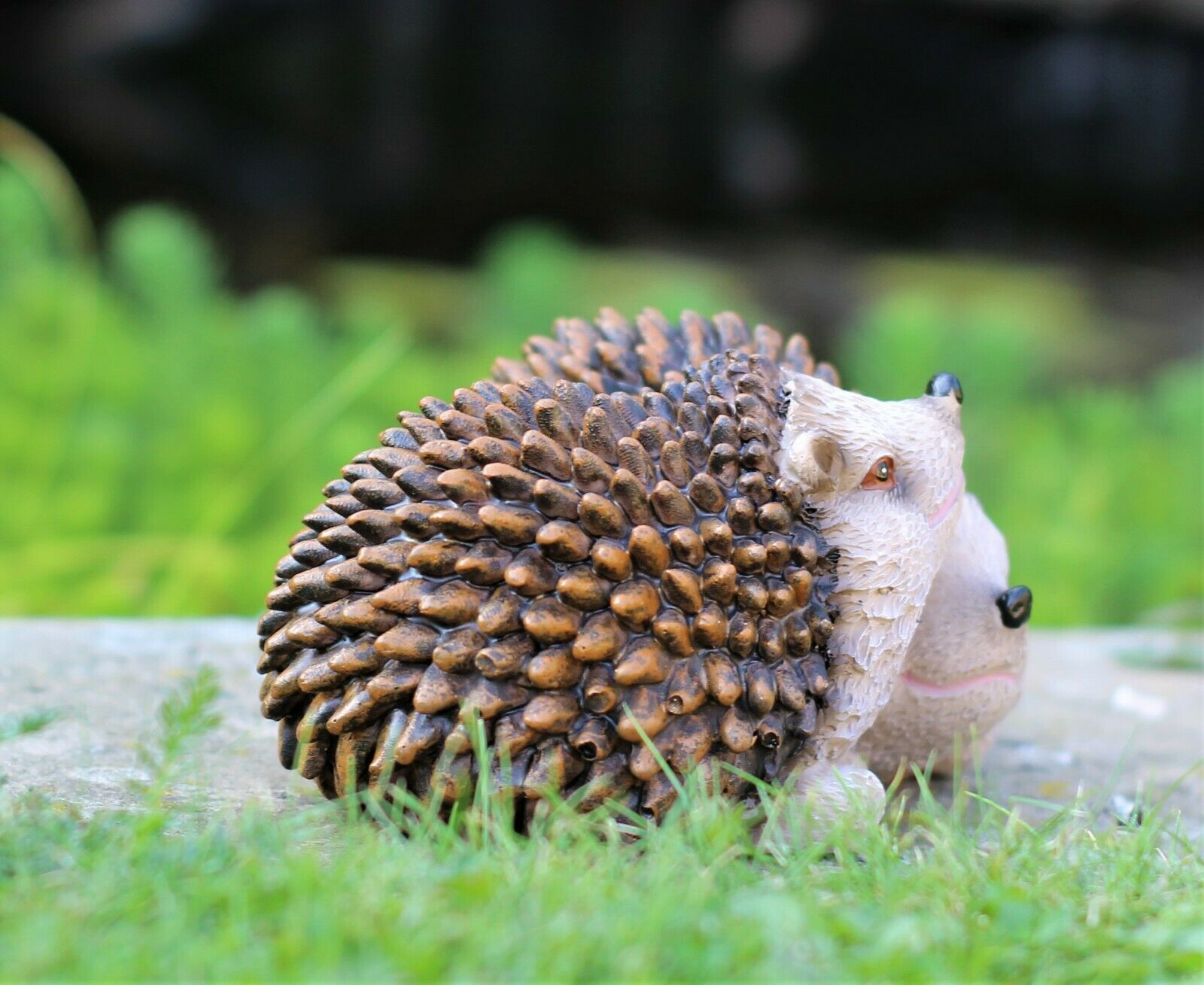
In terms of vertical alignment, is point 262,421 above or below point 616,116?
below

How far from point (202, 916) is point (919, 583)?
808mm

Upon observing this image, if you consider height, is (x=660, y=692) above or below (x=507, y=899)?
above

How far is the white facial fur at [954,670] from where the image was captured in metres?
1.55

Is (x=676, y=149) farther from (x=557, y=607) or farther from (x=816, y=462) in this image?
(x=557, y=607)

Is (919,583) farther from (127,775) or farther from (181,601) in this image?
(181,601)

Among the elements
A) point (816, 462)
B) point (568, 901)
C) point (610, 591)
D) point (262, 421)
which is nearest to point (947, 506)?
point (816, 462)

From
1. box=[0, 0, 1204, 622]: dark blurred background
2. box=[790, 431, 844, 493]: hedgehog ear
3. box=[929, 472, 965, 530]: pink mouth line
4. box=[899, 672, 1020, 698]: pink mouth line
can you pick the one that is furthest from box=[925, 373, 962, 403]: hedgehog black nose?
box=[0, 0, 1204, 622]: dark blurred background

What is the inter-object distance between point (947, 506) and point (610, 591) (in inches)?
17.6

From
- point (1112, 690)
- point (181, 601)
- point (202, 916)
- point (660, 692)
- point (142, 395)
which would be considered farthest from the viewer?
point (142, 395)

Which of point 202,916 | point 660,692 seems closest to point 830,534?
point 660,692

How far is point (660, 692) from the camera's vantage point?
1.31 meters

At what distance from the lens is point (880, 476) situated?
1.48 meters

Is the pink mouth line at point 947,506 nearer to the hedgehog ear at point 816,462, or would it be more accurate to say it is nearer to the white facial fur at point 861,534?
the white facial fur at point 861,534

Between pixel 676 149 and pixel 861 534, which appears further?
pixel 676 149
